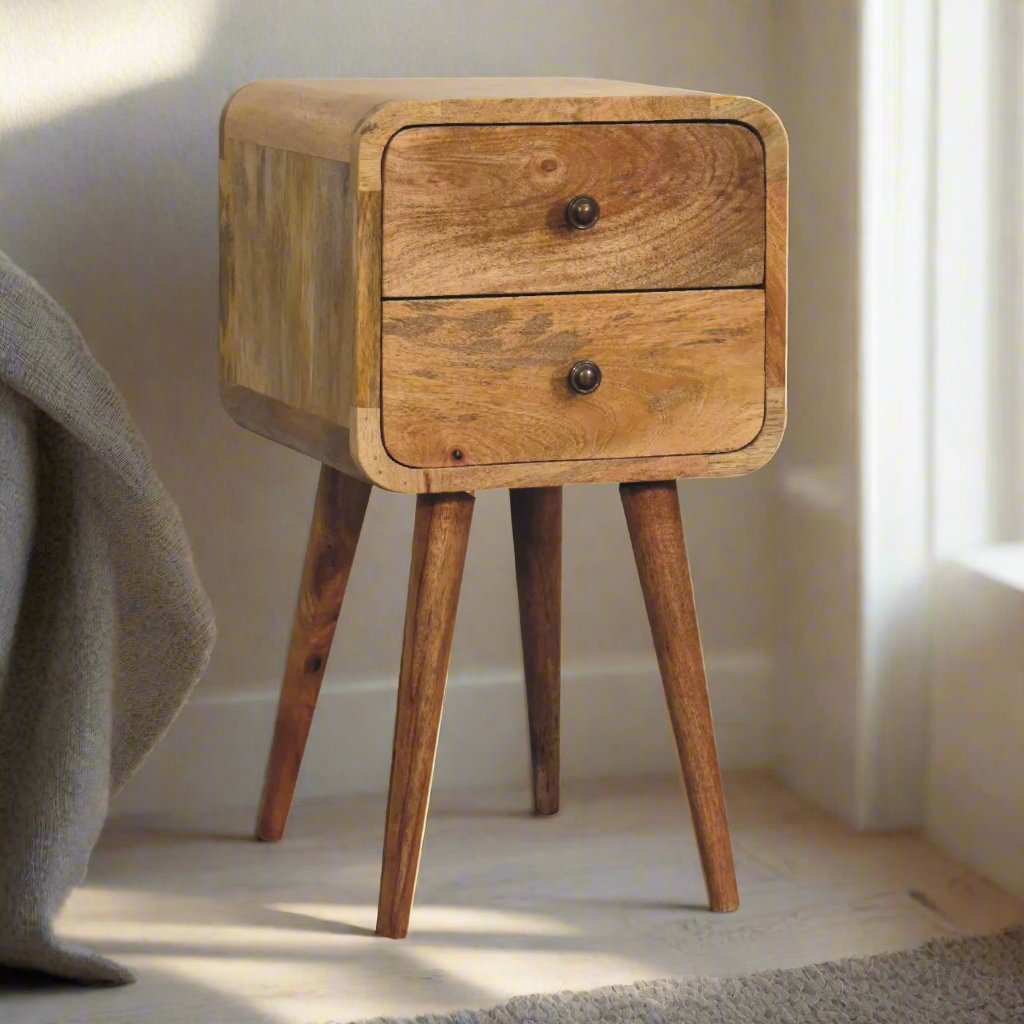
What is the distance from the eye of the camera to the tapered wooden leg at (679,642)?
1295 mm

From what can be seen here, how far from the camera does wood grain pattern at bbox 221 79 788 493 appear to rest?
114 cm

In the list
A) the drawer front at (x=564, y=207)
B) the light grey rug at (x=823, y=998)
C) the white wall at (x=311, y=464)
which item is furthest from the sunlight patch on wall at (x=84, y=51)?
the light grey rug at (x=823, y=998)

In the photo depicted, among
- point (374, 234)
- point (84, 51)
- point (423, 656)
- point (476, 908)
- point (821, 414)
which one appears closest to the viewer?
point (374, 234)

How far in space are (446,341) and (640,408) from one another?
0.53 feet

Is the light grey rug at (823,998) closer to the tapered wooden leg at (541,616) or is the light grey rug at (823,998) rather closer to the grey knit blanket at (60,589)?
the grey knit blanket at (60,589)

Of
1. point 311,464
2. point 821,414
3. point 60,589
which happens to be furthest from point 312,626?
point 821,414

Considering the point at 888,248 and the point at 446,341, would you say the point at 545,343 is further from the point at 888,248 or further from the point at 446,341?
the point at 888,248

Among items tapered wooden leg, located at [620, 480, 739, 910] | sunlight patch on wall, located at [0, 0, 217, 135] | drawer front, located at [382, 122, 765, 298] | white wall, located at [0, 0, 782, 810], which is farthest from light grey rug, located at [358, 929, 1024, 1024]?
sunlight patch on wall, located at [0, 0, 217, 135]

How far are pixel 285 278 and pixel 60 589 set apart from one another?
302mm

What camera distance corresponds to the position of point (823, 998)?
4.00 feet

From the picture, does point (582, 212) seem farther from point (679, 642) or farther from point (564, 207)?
point (679, 642)

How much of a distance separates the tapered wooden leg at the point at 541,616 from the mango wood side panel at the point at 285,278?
0.99ft

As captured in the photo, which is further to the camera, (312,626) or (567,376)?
(312,626)

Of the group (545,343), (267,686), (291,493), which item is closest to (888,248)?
(545,343)
